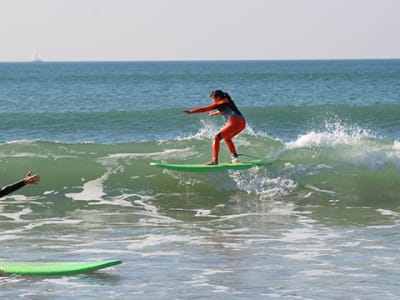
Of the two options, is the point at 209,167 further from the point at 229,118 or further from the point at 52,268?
the point at 52,268

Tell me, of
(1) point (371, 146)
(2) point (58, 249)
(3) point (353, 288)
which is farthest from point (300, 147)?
(3) point (353, 288)

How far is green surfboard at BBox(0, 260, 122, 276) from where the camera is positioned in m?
10.3

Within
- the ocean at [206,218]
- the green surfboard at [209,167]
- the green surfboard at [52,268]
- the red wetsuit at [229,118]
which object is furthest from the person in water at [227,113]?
the green surfboard at [52,268]

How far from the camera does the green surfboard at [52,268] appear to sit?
10.3 metres

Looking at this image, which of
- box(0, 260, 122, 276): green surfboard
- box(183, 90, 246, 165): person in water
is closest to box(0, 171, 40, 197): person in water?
box(0, 260, 122, 276): green surfboard

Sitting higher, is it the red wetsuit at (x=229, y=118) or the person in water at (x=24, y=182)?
the red wetsuit at (x=229, y=118)

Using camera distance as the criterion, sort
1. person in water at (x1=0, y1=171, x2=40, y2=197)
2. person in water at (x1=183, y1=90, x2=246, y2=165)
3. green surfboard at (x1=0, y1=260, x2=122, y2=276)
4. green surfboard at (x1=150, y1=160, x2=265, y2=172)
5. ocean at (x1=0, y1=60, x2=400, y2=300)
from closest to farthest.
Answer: person in water at (x1=0, y1=171, x2=40, y2=197) < ocean at (x1=0, y1=60, x2=400, y2=300) < green surfboard at (x1=0, y1=260, x2=122, y2=276) < person in water at (x1=183, y1=90, x2=246, y2=165) < green surfboard at (x1=150, y1=160, x2=265, y2=172)

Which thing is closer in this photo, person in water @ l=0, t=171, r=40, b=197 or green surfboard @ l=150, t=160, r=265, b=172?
person in water @ l=0, t=171, r=40, b=197

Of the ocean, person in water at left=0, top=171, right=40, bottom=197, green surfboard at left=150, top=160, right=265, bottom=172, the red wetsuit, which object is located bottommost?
the ocean

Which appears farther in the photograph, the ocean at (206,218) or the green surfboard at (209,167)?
the green surfboard at (209,167)

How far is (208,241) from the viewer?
41.3ft

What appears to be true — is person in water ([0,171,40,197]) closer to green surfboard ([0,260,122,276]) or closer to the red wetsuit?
green surfboard ([0,260,122,276])

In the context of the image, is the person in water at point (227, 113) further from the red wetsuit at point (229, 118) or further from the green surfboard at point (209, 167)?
the green surfboard at point (209, 167)

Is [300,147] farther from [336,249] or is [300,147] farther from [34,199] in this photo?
[336,249]
